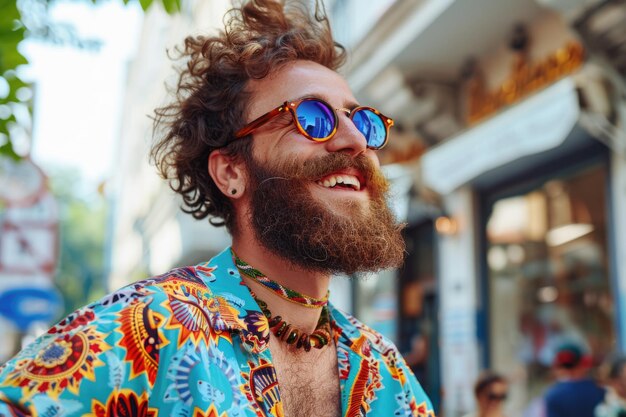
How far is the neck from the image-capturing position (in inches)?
75.5

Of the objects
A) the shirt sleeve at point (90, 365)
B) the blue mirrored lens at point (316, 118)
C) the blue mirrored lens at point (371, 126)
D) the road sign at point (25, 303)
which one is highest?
the road sign at point (25, 303)

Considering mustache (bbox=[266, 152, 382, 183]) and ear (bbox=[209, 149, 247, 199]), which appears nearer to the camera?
mustache (bbox=[266, 152, 382, 183])

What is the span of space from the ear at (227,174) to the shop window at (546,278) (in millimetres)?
5876

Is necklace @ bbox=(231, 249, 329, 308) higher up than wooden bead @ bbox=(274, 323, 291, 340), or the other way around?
necklace @ bbox=(231, 249, 329, 308)

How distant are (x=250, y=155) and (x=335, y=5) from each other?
11.2 m

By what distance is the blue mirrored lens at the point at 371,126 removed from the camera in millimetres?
2152

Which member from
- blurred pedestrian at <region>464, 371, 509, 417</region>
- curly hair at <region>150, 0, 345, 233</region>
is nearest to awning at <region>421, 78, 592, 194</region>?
blurred pedestrian at <region>464, 371, 509, 417</region>

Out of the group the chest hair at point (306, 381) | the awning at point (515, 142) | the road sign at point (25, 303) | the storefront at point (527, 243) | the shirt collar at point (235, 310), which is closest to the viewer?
the shirt collar at point (235, 310)

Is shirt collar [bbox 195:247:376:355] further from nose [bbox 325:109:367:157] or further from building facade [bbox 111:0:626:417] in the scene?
building facade [bbox 111:0:626:417]

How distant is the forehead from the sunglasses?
40 mm

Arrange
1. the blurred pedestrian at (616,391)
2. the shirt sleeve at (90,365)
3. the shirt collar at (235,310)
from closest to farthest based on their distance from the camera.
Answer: the shirt sleeve at (90,365), the shirt collar at (235,310), the blurred pedestrian at (616,391)

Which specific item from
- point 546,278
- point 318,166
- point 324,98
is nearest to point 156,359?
point 318,166

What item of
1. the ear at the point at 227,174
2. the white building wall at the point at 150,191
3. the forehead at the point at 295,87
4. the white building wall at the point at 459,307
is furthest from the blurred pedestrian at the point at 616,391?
the white building wall at the point at 150,191

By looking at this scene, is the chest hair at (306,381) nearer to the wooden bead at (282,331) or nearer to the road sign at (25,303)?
the wooden bead at (282,331)
